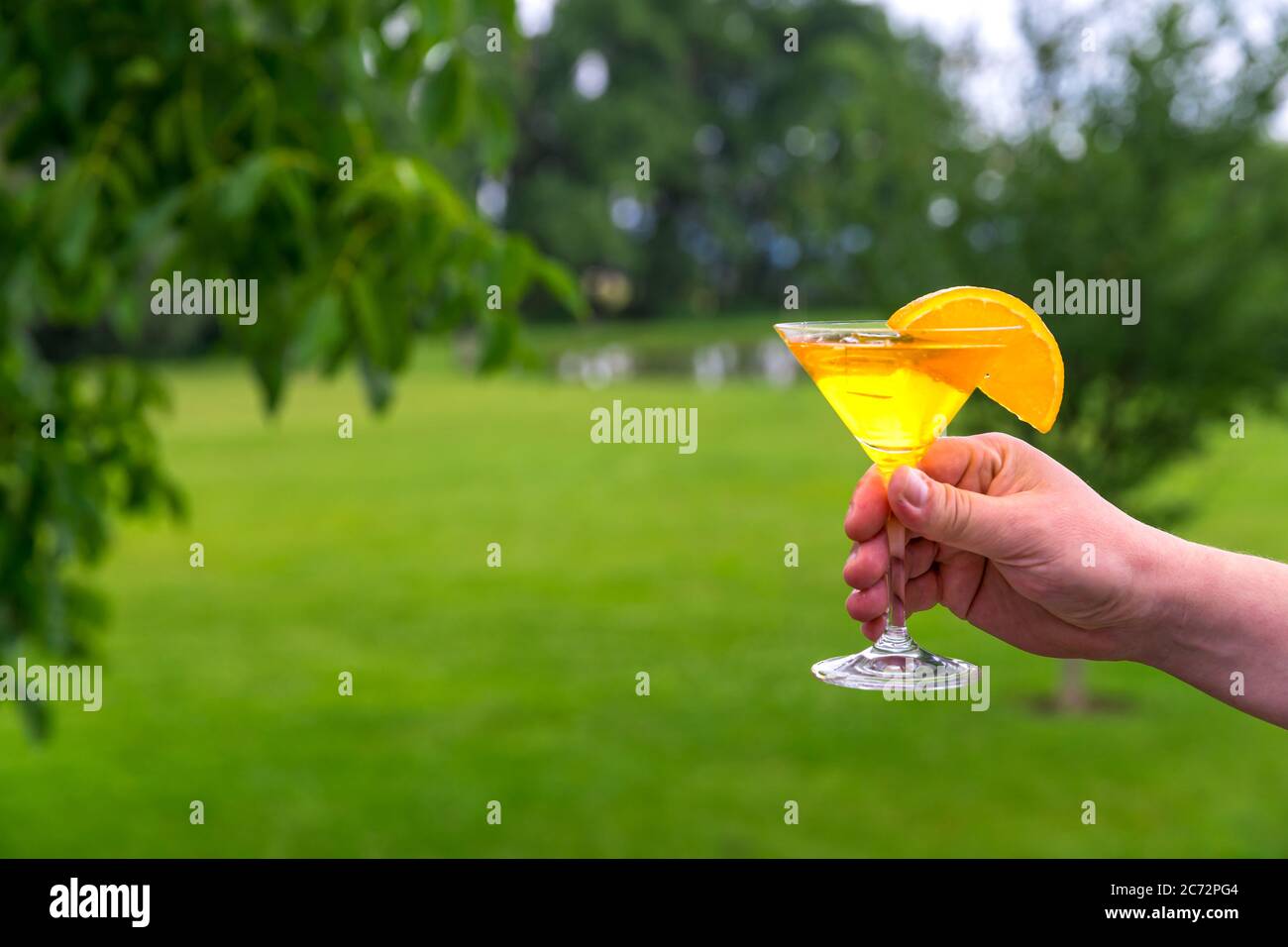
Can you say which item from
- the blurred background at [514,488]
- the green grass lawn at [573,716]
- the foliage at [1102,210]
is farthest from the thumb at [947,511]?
the foliage at [1102,210]

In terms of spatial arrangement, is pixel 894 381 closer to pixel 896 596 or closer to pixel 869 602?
pixel 896 596

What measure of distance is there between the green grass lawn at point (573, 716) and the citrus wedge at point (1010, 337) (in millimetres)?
3231

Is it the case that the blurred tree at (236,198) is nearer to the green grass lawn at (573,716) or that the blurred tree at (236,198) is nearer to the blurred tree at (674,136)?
the green grass lawn at (573,716)

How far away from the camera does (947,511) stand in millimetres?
2125

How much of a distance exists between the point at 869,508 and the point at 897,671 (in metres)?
0.30

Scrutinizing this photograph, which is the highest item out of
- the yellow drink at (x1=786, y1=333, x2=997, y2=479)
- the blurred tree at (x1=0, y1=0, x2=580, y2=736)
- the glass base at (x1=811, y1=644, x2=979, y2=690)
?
the blurred tree at (x1=0, y1=0, x2=580, y2=736)

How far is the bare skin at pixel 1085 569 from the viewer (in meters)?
2.17

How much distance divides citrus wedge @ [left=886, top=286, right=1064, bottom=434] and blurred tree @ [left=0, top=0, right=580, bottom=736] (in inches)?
47.5

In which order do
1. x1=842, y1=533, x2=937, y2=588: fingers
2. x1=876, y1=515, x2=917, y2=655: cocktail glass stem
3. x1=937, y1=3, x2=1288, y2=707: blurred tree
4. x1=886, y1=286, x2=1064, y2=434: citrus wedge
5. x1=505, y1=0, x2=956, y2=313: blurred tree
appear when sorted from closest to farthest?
x1=886, y1=286, x2=1064, y2=434: citrus wedge → x1=876, y1=515, x2=917, y2=655: cocktail glass stem → x1=842, y1=533, x2=937, y2=588: fingers → x1=937, y1=3, x2=1288, y2=707: blurred tree → x1=505, y1=0, x2=956, y2=313: blurred tree

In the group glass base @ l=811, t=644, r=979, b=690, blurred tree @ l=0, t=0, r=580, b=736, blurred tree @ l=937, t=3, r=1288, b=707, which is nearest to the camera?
glass base @ l=811, t=644, r=979, b=690

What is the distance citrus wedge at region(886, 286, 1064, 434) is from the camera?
193 centimetres

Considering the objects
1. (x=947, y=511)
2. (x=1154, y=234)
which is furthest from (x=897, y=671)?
(x=1154, y=234)

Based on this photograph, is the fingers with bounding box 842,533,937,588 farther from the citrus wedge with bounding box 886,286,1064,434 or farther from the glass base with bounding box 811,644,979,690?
the citrus wedge with bounding box 886,286,1064,434

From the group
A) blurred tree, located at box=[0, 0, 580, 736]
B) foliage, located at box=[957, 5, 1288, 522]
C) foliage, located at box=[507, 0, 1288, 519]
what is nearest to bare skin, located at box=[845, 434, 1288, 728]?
blurred tree, located at box=[0, 0, 580, 736]
